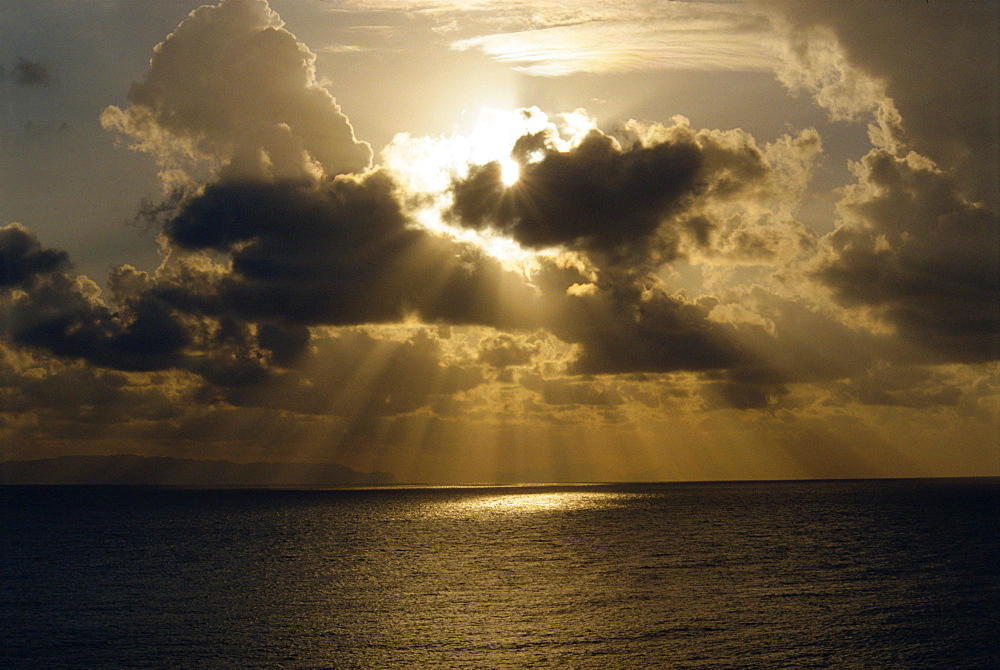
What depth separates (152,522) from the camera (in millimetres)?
187625

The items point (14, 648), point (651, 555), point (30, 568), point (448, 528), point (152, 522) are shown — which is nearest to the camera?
point (14, 648)

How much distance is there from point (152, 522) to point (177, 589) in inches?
4605

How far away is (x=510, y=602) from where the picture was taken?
72.0 metres

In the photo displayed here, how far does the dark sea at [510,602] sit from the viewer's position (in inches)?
2101

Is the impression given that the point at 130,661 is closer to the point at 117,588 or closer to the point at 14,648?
the point at 14,648

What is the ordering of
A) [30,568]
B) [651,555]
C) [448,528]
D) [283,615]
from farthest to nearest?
[448,528] → [651,555] → [30,568] → [283,615]

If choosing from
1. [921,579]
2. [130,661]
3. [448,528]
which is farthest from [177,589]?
[448,528]

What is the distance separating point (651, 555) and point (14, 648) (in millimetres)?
77037

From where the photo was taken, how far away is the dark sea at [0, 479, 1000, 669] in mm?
53375

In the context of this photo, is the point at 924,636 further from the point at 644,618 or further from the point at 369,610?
the point at 369,610

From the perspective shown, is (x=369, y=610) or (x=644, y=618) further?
(x=369, y=610)

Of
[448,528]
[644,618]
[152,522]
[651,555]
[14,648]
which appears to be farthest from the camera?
A: [152,522]

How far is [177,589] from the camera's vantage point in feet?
270

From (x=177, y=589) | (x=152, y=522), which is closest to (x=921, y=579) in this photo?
(x=177, y=589)
